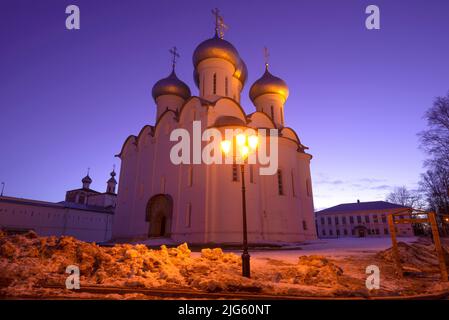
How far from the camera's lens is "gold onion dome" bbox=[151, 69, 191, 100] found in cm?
2158

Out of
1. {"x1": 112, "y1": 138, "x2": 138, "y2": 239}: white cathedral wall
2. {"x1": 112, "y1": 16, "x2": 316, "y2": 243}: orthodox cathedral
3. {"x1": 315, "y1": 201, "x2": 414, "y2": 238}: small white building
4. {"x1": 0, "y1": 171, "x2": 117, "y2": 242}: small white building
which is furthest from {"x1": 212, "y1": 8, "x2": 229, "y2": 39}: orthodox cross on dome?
{"x1": 315, "y1": 201, "x2": 414, "y2": 238}: small white building

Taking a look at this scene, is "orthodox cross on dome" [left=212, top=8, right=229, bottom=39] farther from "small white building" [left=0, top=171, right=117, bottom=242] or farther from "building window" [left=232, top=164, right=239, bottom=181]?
"small white building" [left=0, top=171, right=117, bottom=242]

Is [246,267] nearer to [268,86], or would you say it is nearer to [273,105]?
[273,105]

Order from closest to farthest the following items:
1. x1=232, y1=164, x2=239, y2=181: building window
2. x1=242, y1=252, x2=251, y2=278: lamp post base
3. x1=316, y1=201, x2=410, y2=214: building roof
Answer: x1=242, y1=252, x2=251, y2=278: lamp post base
x1=232, y1=164, x2=239, y2=181: building window
x1=316, y1=201, x2=410, y2=214: building roof

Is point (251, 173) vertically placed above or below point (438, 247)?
above

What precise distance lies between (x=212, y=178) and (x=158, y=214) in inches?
184

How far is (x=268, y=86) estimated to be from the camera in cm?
2136

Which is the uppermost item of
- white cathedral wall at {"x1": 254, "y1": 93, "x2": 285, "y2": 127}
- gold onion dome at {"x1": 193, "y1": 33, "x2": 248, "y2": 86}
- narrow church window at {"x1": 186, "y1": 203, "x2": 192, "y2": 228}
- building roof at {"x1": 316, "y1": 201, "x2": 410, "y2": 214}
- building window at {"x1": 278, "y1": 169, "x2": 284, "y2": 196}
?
gold onion dome at {"x1": 193, "y1": 33, "x2": 248, "y2": 86}

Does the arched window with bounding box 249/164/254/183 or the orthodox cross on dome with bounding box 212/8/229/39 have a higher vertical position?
the orthodox cross on dome with bounding box 212/8/229/39

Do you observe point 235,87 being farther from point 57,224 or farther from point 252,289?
point 57,224

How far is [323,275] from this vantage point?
5.09 metres

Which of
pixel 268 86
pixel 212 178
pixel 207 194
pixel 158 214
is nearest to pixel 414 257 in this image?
pixel 207 194

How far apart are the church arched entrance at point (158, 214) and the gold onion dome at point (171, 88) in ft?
31.7

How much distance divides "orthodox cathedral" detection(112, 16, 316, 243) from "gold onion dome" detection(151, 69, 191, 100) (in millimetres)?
84
